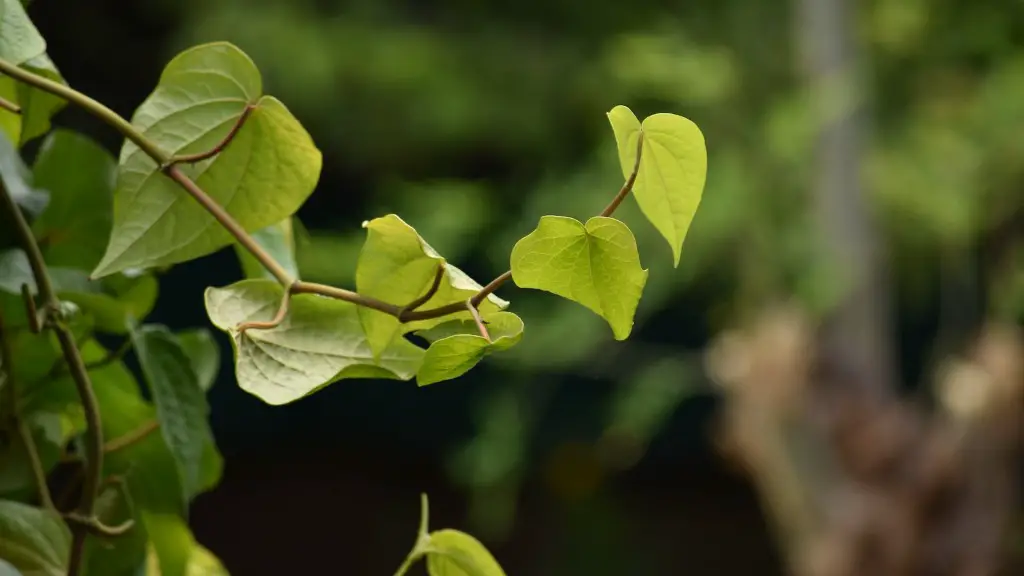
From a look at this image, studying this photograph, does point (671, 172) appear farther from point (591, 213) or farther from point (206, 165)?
point (591, 213)

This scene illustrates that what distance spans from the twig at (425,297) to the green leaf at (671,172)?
3cm

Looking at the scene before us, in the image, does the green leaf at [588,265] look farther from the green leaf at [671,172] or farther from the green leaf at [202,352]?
the green leaf at [202,352]

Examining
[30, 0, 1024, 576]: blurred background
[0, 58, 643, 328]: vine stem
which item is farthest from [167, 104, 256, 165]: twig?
[30, 0, 1024, 576]: blurred background

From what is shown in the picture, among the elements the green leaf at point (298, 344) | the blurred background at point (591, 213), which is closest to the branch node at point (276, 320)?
the green leaf at point (298, 344)

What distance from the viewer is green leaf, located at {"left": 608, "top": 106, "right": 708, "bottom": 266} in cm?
18

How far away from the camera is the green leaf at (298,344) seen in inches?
6.4

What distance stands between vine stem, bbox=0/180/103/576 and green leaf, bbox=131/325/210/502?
0.04ft

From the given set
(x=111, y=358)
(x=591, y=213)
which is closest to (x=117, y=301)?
(x=111, y=358)

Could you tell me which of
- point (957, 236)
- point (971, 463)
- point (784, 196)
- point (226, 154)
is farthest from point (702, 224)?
point (226, 154)

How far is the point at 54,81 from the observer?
0.64 ft

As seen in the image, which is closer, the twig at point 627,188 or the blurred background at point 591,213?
the twig at point 627,188

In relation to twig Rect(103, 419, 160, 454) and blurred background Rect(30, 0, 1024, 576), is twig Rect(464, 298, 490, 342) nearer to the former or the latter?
twig Rect(103, 419, 160, 454)

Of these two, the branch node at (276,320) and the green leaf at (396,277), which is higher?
the green leaf at (396,277)

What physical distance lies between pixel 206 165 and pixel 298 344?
4cm
